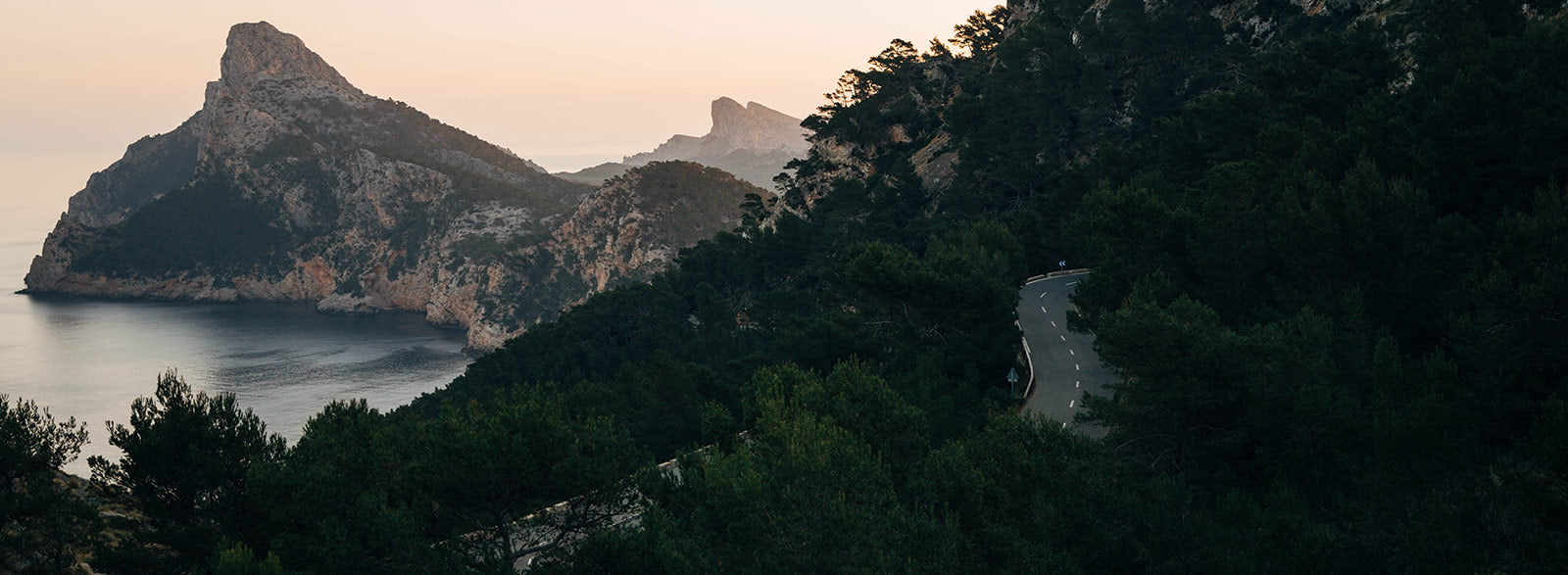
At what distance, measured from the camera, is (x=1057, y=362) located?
141 feet

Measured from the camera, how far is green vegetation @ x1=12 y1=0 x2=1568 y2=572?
18984 millimetres

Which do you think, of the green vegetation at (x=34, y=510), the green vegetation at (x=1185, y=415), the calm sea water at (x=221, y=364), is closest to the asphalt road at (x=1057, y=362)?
the green vegetation at (x=1185, y=415)

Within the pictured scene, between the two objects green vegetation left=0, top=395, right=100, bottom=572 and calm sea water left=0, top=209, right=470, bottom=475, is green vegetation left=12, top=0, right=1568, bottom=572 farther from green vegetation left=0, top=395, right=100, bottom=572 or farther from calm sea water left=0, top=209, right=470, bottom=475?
calm sea water left=0, top=209, right=470, bottom=475

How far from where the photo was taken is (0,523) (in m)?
27.4

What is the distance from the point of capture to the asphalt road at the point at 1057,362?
3703 centimetres

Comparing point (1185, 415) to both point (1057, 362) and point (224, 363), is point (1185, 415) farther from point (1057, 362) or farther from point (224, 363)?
point (224, 363)

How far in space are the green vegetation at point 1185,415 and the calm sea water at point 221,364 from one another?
8740 centimetres

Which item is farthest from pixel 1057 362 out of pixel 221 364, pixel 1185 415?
pixel 221 364

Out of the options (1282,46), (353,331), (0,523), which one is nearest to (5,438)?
(0,523)

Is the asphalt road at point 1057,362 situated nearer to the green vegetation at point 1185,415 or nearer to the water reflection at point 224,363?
the green vegetation at point 1185,415

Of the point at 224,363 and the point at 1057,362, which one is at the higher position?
the point at 1057,362

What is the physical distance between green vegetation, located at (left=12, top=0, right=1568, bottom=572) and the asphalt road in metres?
1.80

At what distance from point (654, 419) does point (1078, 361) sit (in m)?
23.2

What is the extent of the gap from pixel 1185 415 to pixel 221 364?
532ft
